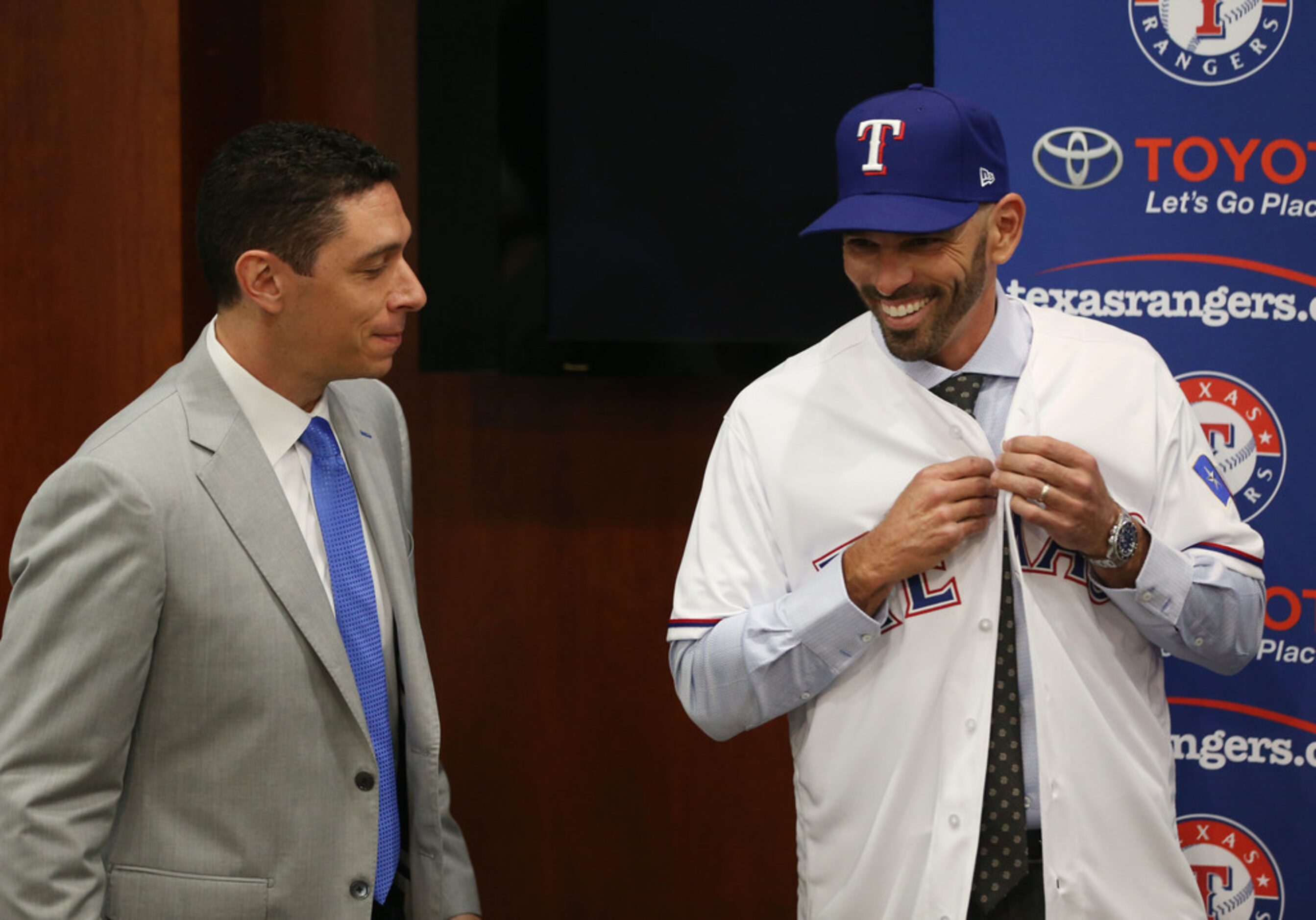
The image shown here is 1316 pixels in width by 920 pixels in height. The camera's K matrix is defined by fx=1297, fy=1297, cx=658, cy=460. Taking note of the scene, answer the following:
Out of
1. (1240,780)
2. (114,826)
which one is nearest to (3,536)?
(114,826)

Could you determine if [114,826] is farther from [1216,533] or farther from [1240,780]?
[1240,780]

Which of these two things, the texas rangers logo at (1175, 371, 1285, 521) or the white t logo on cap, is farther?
the texas rangers logo at (1175, 371, 1285, 521)

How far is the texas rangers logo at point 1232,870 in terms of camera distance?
98.3 inches

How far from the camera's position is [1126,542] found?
1799mm

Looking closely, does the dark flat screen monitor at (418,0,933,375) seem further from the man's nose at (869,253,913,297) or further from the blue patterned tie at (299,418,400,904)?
the blue patterned tie at (299,418,400,904)

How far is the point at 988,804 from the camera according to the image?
184cm

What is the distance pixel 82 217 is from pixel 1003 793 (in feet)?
8.34

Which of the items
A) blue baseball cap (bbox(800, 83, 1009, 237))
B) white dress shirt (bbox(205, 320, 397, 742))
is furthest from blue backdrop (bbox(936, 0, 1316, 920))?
white dress shirt (bbox(205, 320, 397, 742))

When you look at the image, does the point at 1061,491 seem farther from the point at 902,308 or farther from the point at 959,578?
the point at 902,308

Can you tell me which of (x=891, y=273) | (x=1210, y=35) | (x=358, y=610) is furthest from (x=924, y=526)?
(x=1210, y=35)

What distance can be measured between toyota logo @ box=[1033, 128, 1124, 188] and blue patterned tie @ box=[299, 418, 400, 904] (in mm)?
1492

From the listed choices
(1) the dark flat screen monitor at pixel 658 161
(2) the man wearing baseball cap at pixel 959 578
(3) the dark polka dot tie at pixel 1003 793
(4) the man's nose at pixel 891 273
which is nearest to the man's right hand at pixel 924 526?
(2) the man wearing baseball cap at pixel 959 578

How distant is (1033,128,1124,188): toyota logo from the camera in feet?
8.23

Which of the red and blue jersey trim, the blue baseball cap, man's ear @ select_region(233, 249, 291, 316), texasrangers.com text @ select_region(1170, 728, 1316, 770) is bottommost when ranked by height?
texasrangers.com text @ select_region(1170, 728, 1316, 770)
